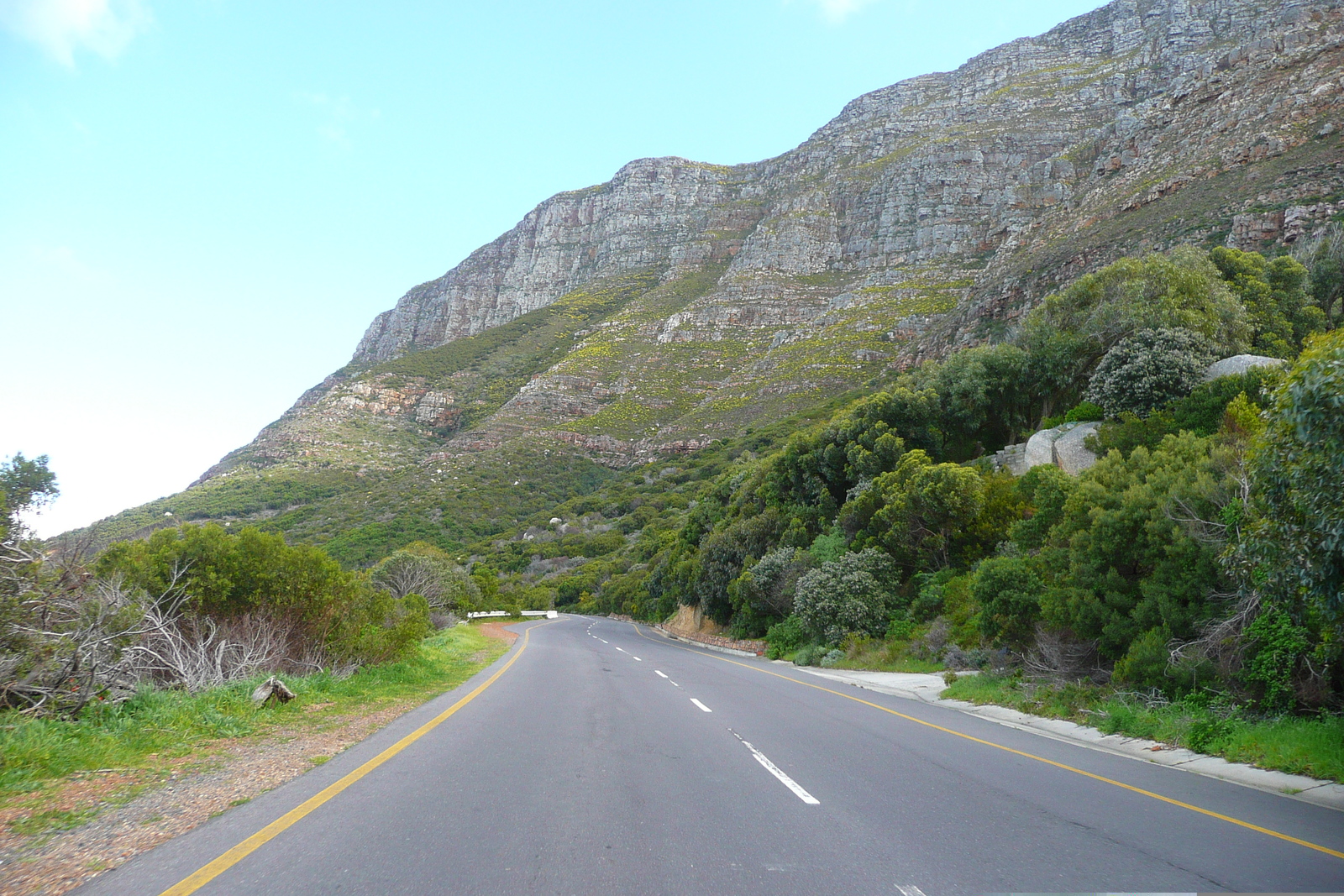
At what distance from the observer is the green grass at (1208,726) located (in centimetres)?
717

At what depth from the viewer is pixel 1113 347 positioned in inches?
926

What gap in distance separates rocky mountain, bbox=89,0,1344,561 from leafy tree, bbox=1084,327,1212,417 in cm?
2047

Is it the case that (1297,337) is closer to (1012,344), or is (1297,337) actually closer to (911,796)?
(1012,344)

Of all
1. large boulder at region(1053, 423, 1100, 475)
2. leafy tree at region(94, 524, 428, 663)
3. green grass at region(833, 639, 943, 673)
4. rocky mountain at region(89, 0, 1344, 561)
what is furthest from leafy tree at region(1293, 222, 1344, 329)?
leafy tree at region(94, 524, 428, 663)

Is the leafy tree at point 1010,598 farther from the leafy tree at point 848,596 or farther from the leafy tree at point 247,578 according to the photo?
the leafy tree at point 247,578

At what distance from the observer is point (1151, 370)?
21844 millimetres

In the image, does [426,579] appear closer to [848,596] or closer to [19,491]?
[848,596]

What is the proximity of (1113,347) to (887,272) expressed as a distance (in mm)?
70476

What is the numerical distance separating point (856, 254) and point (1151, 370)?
80.9 metres

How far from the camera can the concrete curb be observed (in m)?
6.50

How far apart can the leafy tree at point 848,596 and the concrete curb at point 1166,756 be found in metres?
8.90

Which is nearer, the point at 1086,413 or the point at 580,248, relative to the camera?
the point at 1086,413

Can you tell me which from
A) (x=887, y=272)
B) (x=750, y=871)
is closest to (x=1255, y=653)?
(x=750, y=871)

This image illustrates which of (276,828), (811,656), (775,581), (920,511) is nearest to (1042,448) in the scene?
(920,511)
